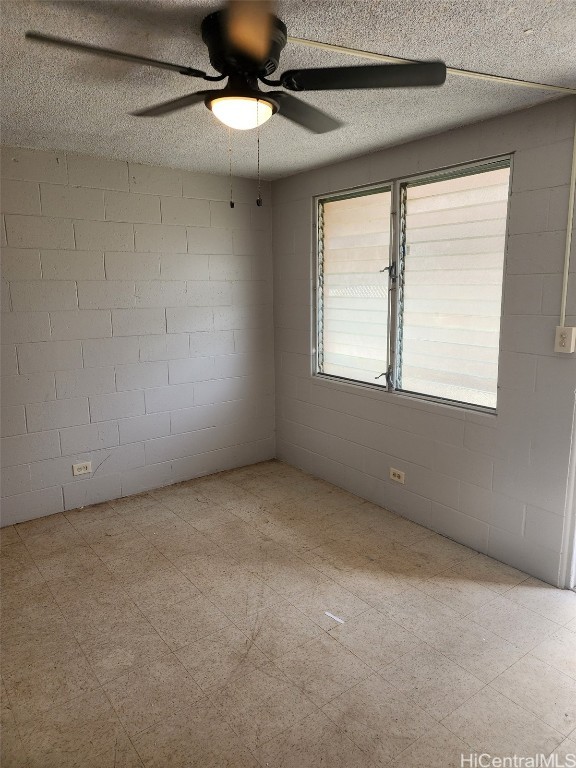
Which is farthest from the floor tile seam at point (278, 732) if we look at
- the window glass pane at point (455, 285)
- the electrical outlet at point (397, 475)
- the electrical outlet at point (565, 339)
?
the electrical outlet at point (565, 339)

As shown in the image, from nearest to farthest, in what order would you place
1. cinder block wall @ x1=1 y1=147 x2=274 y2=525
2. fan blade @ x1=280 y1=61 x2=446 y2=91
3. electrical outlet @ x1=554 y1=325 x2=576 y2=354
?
fan blade @ x1=280 y1=61 x2=446 y2=91, electrical outlet @ x1=554 y1=325 x2=576 y2=354, cinder block wall @ x1=1 y1=147 x2=274 y2=525

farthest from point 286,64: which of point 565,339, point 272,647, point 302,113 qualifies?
point 272,647

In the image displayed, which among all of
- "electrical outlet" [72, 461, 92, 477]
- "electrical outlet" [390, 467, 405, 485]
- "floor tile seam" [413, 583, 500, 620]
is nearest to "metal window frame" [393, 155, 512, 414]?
"electrical outlet" [390, 467, 405, 485]

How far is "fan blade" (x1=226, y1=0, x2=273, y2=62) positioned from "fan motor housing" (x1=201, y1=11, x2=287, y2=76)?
0.02 meters

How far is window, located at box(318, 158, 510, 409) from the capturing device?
287 centimetres

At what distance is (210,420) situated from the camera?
425cm

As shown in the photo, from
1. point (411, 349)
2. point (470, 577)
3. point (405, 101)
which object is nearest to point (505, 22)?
point (405, 101)

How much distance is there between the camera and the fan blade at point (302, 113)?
5.72 feet

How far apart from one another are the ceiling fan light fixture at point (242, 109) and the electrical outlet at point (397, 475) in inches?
98.3

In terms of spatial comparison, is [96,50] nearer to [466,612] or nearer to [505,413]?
[505,413]

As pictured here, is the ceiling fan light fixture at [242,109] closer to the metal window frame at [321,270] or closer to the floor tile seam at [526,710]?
the metal window frame at [321,270]

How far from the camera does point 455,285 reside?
3027mm

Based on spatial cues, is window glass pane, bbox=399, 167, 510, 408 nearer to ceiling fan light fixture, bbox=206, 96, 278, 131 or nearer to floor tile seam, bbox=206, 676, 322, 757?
ceiling fan light fixture, bbox=206, 96, 278, 131

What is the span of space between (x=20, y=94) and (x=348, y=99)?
60.3 inches
